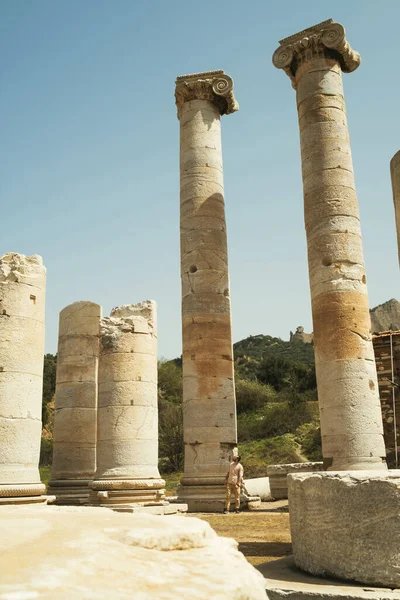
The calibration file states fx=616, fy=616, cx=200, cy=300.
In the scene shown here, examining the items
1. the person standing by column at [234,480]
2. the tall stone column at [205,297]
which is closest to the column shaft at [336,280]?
the person standing by column at [234,480]

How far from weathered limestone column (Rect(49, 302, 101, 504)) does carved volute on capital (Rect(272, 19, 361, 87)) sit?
9.26 meters

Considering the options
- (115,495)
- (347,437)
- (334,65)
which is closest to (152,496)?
(115,495)

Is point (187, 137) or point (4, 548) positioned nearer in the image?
point (4, 548)

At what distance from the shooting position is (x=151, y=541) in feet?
8.69

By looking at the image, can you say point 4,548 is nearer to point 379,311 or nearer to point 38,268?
point 38,268

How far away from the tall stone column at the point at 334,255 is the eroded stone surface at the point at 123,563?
12.3m

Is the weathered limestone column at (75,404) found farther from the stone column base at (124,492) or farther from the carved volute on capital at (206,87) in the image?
the carved volute on capital at (206,87)

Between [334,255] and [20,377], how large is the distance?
868 cm

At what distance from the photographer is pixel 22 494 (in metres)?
10.8

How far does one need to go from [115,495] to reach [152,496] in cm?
82

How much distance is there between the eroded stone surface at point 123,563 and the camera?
198 cm

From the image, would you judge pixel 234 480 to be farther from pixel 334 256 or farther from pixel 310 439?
pixel 310 439

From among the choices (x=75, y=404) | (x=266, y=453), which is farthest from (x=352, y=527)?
(x=266, y=453)

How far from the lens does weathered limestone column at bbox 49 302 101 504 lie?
15898mm
